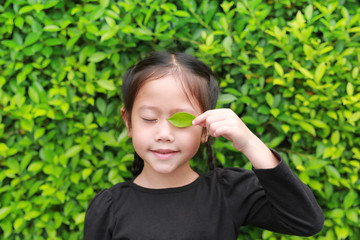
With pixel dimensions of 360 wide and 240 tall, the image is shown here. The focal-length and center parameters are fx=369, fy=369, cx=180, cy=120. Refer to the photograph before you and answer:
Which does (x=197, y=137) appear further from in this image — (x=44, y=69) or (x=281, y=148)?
(x=44, y=69)

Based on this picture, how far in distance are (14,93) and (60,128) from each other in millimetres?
350

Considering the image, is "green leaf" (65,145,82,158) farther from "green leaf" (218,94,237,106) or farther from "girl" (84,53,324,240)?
"green leaf" (218,94,237,106)

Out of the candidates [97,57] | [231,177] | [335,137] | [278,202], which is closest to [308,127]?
[335,137]

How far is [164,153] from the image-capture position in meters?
1.50

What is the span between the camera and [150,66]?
5.38 feet

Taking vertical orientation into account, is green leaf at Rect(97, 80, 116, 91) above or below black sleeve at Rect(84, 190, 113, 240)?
above

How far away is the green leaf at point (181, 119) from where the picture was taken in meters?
1.43

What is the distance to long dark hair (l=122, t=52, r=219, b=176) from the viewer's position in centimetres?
157

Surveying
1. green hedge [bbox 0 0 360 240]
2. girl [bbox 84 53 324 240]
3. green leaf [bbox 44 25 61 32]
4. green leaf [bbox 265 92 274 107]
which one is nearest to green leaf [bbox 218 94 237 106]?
green hedge [bbox 0 0 360 240]

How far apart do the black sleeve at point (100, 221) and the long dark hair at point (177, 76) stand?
1.28 feet

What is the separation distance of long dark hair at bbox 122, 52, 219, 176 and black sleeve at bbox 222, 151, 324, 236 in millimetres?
405

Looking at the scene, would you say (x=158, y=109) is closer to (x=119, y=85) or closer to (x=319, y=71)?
(x=119, y=85)

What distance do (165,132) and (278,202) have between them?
518 millimetres

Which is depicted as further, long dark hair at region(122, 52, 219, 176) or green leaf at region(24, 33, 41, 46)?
green leaf at region(24, 33, 41, 46)
